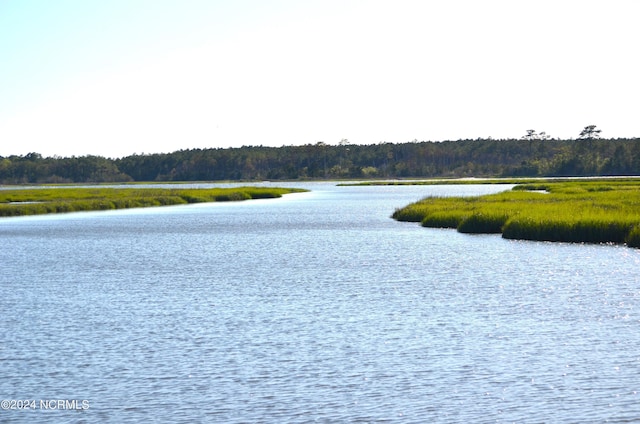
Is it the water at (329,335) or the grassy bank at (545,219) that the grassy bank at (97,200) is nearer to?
the grassy bank at (545,219)

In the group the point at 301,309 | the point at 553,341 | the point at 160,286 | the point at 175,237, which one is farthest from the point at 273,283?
the point at 175,237

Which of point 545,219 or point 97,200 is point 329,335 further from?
point 97,200

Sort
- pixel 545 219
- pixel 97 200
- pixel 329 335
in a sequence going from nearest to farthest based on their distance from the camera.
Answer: pixel 329 335
pixel 545 219
pixel 97 200

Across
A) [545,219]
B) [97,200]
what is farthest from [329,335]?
[97,200]

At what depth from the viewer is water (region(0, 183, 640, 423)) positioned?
659 inches

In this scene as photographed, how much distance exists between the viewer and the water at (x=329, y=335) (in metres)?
16.7

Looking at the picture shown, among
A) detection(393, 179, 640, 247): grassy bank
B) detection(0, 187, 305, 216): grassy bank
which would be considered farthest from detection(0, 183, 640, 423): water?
detection(0, 187, 305, 216): grassy bank

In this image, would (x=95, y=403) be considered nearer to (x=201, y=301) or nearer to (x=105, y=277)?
(x=201, y=301)

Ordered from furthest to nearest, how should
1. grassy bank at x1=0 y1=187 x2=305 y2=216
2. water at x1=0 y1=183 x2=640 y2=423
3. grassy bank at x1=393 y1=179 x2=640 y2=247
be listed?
grassy bank at x1=0 y1=187 x2=305 y2=216, grassy bank at x1=393 y1=179 x2=640 y2=247, water at x1=0 y1=183 x2=640 y2=423

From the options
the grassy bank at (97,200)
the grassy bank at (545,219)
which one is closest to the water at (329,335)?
the grassy bank at (545,219)

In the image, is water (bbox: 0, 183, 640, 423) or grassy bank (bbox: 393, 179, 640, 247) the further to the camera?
grassy bank (bbox: 393, 179, 640, 247)

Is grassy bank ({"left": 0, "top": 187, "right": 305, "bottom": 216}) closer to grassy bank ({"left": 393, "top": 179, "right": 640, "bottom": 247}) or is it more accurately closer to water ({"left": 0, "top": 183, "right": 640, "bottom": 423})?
grassy bank ({"left": 393, "top": 179, "right": 640, "bottom": 247})

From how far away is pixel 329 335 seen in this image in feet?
75.3

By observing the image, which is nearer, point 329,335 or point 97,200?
point 329,335
